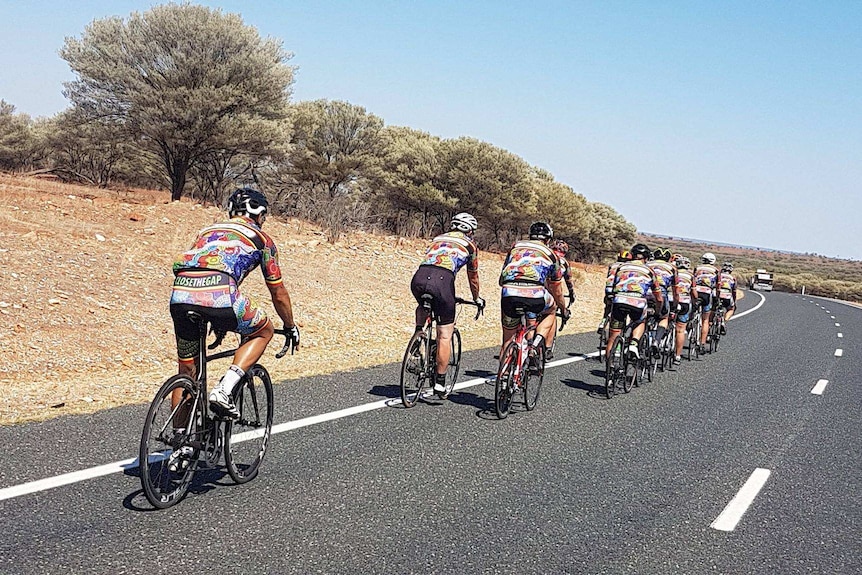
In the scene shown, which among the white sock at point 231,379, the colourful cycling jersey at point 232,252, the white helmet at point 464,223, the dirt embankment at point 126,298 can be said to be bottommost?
the dirt embankment at point 126,298

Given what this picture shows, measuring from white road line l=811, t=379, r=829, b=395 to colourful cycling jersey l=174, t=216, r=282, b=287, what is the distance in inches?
401

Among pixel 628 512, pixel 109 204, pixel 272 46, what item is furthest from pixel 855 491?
pixel 272 46

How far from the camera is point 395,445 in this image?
662 centimetres

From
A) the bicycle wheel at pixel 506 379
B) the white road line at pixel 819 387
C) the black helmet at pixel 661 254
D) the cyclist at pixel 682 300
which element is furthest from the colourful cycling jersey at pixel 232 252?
the white road line at pixel 819 387

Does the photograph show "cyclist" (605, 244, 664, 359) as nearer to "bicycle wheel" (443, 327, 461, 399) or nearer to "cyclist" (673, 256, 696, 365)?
"bicycle wheel" (443, 327, 461, 399)

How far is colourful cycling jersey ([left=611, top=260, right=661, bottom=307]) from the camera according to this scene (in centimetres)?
1006

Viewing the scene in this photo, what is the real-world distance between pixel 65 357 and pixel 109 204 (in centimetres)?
1132

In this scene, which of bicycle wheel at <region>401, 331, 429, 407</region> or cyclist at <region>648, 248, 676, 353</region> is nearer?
bicycle wheel at <region>401, 331, 429, 407</region>

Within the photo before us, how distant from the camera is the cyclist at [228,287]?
480 centimetres

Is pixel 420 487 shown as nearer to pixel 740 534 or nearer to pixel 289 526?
pixel 289 526

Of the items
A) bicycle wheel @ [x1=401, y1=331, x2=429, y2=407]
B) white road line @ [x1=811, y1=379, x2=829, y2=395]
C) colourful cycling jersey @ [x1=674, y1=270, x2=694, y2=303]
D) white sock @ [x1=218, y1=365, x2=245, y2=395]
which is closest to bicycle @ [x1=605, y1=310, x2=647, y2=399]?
bicycle wheel @ [x1=401, y1=331, x2=429, y2=407]

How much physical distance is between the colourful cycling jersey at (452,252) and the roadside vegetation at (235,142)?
53.7ft

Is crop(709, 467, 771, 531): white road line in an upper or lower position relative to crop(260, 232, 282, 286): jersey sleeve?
lower

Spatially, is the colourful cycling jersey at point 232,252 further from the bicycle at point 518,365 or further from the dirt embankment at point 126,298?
the bicycle at point 518,365
